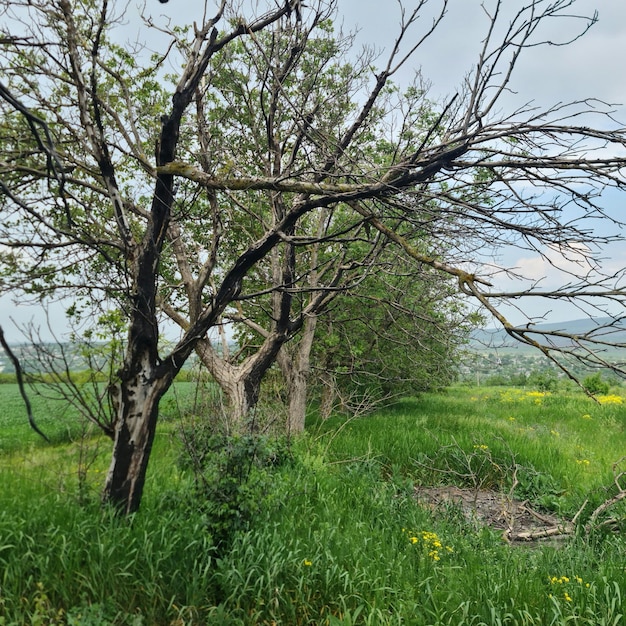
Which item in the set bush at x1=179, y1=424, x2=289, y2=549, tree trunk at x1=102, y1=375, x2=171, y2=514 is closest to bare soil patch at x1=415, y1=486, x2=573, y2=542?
bush at x1=179, y1=424, x2=289, y2=549

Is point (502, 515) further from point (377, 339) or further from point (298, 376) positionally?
point (377, 339)

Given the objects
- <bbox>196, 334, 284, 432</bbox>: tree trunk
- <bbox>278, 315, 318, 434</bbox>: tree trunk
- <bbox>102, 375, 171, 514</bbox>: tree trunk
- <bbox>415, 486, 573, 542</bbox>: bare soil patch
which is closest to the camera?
<bbox>102, 375, 171, 514</bbox>: tree trunk

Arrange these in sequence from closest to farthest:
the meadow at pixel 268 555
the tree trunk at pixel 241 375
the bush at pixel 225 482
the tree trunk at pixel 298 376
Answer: the meadow at pixel 268 555 → the bush at pixel 225 482 → the tree trunk at pixel 241 375 → the tree trunk at pixel 298 376

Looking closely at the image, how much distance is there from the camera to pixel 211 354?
7.38m

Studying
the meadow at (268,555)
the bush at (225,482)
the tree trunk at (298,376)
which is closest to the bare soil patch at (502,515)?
the meadow at (268,555)

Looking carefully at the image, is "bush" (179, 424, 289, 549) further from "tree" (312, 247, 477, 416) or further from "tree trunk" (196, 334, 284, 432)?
"tree" (312, 247, 477, 416)

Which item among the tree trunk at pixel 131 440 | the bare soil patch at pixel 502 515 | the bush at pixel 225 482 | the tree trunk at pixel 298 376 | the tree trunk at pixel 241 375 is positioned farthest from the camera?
the tree trunk at pixel 298 376

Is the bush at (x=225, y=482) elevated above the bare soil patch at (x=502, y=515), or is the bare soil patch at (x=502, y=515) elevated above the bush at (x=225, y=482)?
the bush at (x=225, y=482)

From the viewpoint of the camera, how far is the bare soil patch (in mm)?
5445

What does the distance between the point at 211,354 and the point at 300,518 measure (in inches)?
136

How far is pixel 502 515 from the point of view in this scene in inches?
238

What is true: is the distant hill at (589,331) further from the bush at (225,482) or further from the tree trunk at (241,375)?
the tree trunk at (241,375)

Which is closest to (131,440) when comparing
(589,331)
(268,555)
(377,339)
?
(268,555)

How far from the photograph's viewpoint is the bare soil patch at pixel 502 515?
5445 mm
